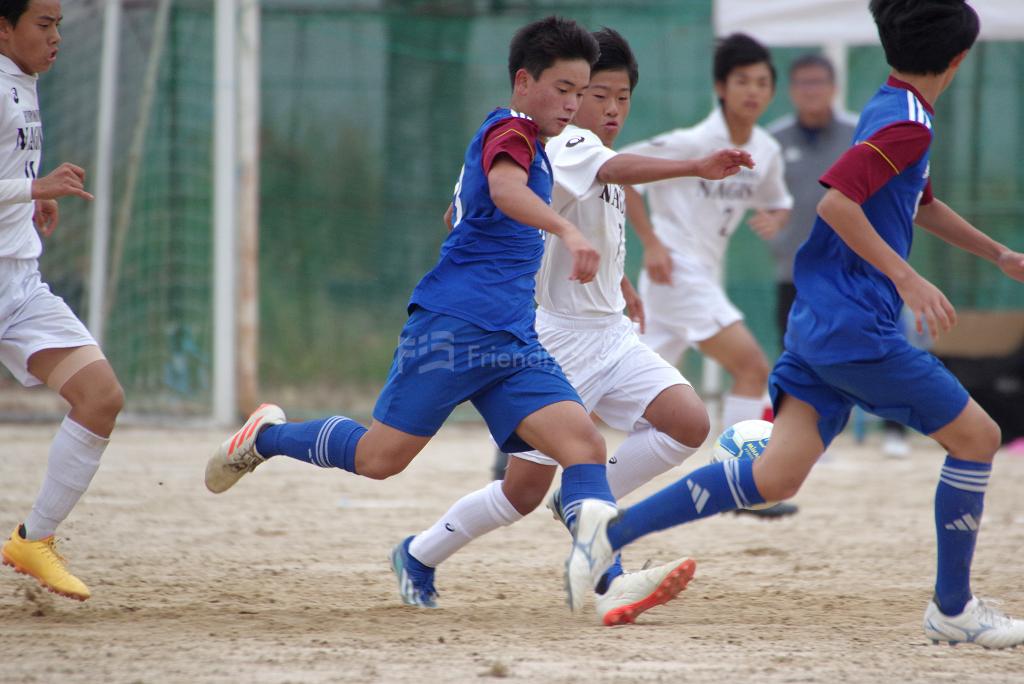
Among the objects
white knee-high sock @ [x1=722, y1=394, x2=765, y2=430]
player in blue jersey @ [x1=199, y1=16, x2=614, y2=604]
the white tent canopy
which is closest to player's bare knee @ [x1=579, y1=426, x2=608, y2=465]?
player in blue jersey @ [x1=199, y1=16, x2=614, y2=604]

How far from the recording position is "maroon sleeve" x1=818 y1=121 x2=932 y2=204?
136 inches

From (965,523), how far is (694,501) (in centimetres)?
72

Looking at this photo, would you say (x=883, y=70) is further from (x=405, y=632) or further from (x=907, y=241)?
(x=405, y=632)

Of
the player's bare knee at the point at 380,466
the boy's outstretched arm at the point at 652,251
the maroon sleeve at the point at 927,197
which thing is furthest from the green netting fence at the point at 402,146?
the maroon sleeve at the point at 927,197

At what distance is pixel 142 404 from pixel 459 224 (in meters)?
6.41

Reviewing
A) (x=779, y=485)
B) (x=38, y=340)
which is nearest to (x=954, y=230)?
(x=779, y=485)

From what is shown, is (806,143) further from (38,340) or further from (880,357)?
(38,340)

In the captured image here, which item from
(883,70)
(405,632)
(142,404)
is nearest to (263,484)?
(142,404)

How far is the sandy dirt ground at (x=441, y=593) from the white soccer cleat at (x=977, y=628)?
0.04m

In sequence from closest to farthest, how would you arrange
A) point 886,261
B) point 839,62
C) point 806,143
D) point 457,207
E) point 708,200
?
point 886,261
point 457,207
point 708,200
point 806,143
point 839,62

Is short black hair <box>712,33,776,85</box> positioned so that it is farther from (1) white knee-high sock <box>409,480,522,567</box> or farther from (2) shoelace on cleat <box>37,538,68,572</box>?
(2) shoelace on cleat <box>37,538,68,572</box>

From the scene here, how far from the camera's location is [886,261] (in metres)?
3.41

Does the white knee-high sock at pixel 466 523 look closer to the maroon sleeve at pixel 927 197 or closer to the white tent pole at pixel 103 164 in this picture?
the maroon sleeve at pixel 927 197

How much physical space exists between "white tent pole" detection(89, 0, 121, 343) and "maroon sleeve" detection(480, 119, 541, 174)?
20.8 ft
